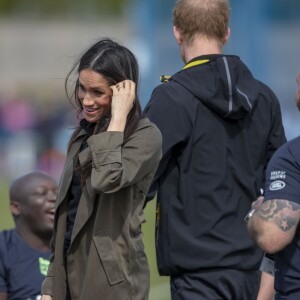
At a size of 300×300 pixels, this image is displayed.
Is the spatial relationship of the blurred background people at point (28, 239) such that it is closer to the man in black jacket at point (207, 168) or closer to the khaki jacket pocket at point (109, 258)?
the man in black jacket at point (207, 168)

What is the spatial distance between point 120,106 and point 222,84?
0.77 m

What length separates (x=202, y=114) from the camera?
16.3 ft

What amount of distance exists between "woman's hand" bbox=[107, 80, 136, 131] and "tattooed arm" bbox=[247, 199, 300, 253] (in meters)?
0.82

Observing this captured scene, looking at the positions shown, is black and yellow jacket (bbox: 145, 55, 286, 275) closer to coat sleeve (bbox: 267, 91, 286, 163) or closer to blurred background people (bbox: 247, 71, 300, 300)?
coat sleeve (bbox: 267, 91, 286, 163)

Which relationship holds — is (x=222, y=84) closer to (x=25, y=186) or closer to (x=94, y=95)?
(x=94, y=95)

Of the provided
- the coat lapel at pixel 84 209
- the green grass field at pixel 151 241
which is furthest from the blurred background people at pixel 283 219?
the green grass field at pixel 151 241

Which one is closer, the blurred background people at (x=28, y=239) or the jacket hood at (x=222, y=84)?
the jacket hood at (x=222, y=84)

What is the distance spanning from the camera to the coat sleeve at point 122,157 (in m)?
4.31

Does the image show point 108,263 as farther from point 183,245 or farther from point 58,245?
point 183,245

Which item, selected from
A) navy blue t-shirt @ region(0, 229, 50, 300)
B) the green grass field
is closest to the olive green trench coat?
navy blue t-shirt @ region(0, 229, 50, 300)

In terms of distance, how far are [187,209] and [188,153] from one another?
282 mm

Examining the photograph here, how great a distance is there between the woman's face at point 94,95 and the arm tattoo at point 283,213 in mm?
995

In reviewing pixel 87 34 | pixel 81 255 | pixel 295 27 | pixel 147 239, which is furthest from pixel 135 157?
pixel 87 34

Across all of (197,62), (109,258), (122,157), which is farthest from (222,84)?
(109,258)
